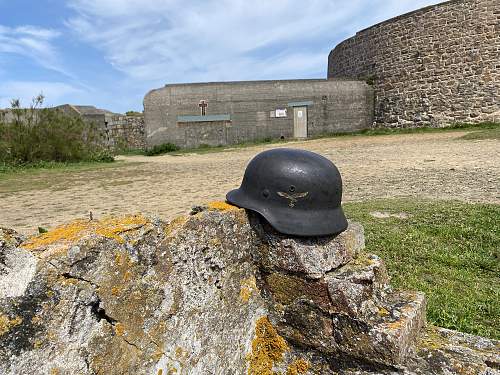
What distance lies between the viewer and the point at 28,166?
14148mm

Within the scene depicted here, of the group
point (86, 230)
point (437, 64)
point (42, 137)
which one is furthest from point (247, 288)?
point (437, 64)

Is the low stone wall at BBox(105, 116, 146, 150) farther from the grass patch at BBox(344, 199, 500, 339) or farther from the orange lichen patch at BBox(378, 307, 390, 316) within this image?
the orange lichen patch at BBox(378, 307, 390, 316)

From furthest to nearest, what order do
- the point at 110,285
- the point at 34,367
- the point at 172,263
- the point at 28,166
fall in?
1. the point at 28,166
2. the point at 172,263
3. the point at 110,285
4. the point at 34,367

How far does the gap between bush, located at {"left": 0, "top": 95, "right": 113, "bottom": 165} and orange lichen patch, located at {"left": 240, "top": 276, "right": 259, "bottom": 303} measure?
14.7 metres

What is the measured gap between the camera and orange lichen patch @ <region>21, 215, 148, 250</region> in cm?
127

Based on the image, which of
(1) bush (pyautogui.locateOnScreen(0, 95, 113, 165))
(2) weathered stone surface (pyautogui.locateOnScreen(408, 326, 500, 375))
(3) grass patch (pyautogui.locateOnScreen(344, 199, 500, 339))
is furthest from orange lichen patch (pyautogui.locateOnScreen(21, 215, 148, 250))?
(1) bush (pyautogui.locateOnScreen(0, 95, 113, 165))

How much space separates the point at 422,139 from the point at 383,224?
491 inches

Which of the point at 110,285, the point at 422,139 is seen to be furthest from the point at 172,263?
the point at 422,139

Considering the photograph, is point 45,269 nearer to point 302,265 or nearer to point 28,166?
point 302,265

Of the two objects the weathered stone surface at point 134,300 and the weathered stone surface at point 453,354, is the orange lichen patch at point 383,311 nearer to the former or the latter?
the weathered stone surface at point 453,354

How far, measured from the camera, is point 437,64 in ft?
64.3

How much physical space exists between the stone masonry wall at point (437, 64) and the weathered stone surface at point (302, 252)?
20.2 metres

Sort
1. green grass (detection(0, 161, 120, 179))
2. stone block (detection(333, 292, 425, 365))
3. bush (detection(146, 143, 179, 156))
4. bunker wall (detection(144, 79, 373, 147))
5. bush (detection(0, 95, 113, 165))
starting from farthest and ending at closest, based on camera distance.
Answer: bunker wall (detection(144, 79, 373, 147)) → bush (detection(146, 143, 179, 156)) → bush (detection(0, 95, 113, 165)) → green grass (detection(0, 161, 120, 179)) → stone block (detection(333, 292, 425, 365))

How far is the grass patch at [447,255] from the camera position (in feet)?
10.2
